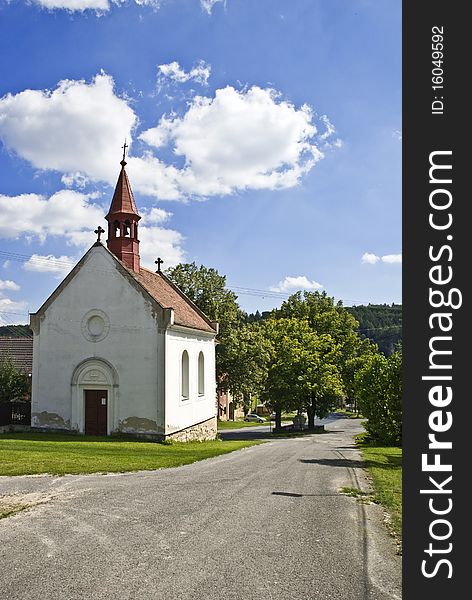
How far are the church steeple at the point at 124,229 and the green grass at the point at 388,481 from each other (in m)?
16.8

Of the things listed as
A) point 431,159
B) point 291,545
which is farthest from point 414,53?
point 291,545

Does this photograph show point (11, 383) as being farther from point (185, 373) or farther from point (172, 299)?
point (172, 299)

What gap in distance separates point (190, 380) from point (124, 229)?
938 centimetres

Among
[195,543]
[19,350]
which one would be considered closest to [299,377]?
[19,350]

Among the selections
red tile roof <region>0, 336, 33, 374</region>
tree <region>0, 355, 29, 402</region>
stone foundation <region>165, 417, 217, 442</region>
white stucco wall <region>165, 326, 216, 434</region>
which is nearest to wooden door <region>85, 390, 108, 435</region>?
white stucco wall <region>165, 326, 216, 434</region>

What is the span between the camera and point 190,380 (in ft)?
99.3

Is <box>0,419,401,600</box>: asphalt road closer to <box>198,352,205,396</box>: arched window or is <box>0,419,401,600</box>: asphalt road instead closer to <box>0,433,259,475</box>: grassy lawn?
<box>0,433,259,475</box>: grassy lawn

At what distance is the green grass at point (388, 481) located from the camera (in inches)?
378

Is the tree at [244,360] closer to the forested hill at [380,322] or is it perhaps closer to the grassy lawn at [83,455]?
the grassy lawn at [83,455]

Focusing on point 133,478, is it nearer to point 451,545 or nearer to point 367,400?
point 451,545

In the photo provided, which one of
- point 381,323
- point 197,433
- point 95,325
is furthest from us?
point 381,323

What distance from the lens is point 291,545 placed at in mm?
7840

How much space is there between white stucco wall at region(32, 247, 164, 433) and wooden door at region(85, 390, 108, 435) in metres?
0.32

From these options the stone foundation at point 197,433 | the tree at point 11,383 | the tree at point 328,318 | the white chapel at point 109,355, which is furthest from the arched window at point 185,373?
the tree at point 328,318
